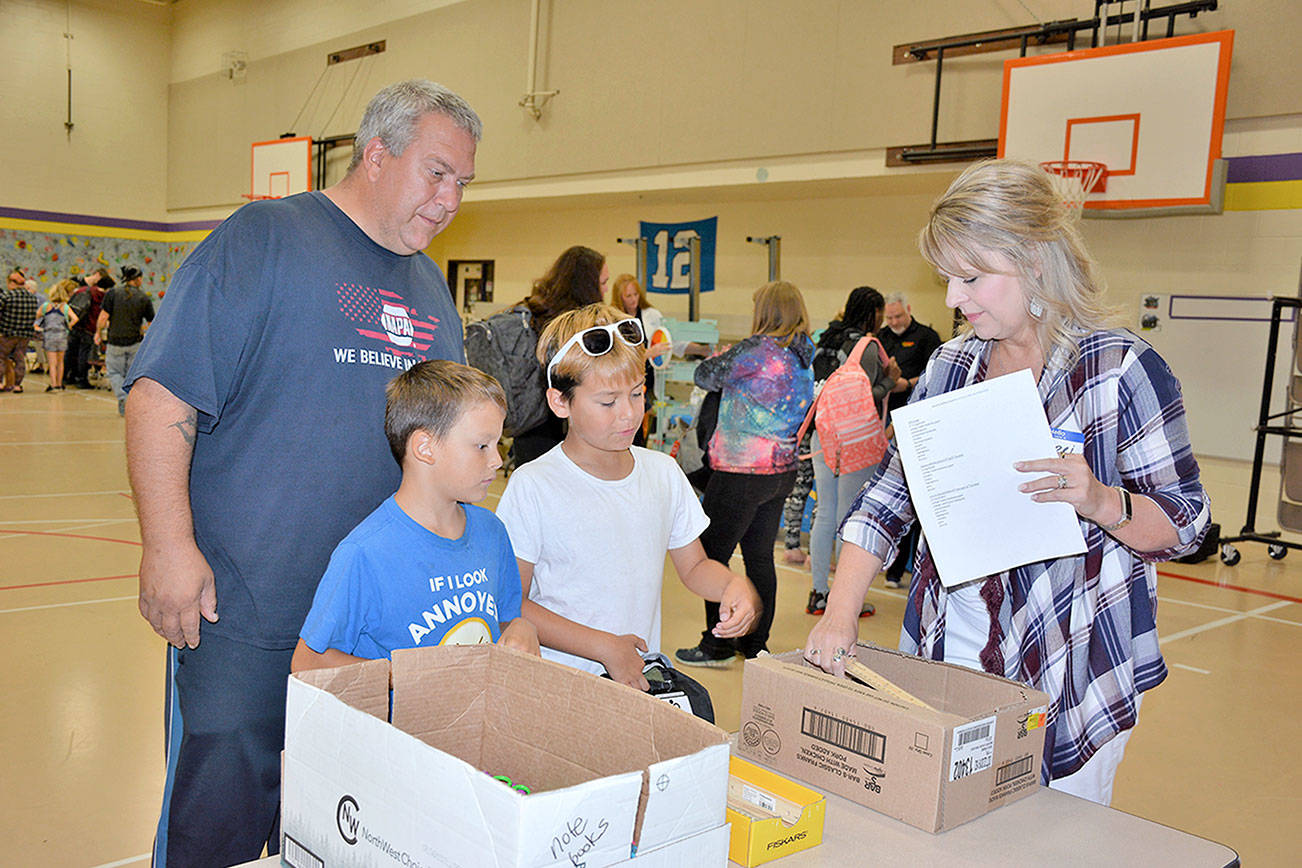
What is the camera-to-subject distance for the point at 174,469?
1.65 m

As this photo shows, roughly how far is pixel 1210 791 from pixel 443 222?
333 centimetres

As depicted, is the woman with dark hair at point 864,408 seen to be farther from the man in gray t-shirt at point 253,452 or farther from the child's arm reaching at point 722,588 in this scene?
the man in gray t-shirt at point 253,452

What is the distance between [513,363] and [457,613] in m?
2.51

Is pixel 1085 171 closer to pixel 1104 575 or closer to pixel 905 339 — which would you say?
pixel 905 339

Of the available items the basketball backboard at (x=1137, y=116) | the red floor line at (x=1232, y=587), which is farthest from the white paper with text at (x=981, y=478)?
the basketball backboard at (x=1137, y=116)

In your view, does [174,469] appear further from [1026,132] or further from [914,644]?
[1026,132]

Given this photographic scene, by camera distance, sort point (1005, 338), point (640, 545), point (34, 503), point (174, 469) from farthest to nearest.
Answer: point (34, 503), point (640, 545), point (1005, 338), point (174, 469)

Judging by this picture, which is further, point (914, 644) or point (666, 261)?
point (666, 261)

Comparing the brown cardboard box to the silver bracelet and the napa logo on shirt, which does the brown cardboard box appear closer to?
the silver bracelet

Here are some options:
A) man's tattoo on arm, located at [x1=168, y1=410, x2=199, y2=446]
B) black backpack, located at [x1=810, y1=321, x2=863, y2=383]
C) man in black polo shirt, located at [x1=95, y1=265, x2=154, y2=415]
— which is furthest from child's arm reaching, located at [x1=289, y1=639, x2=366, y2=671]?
man in black polo shirt, located at [x1=95, y1=265, x2=154, y2=415]

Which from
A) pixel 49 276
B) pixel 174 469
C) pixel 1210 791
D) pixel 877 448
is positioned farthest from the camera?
pixel 49 276

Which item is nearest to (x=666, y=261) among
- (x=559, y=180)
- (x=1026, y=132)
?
(x=559, y=180)

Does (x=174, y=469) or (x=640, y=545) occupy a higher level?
(x=174, y=469)

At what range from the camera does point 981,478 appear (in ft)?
Answer: 5.34
